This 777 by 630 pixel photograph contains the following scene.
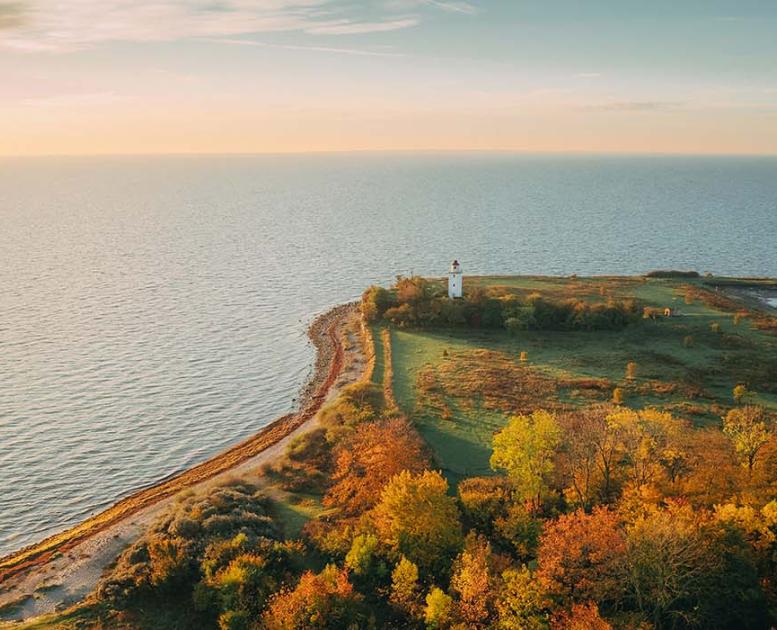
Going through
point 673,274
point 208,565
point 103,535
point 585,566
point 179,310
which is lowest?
point 103,535

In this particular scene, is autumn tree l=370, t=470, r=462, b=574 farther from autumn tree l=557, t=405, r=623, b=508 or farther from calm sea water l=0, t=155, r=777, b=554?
calm sea water l=0, t=155, r=777, b=554

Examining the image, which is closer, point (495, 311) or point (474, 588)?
point (474, 588)

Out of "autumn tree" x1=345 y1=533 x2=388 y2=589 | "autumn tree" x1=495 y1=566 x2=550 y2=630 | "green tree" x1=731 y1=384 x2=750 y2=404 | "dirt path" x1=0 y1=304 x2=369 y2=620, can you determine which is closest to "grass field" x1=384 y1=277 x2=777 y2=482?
"green tree" x1=731 y1=384 x2=750 y2=404

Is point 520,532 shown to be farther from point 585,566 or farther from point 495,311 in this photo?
point 495,311

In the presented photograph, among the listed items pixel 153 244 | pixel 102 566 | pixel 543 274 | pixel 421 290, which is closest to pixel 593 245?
pixel 543 274

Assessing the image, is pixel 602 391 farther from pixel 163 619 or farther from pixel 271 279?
pixel 271 279

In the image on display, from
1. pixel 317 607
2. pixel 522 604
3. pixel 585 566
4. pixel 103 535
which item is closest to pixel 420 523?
pixel 317 607
